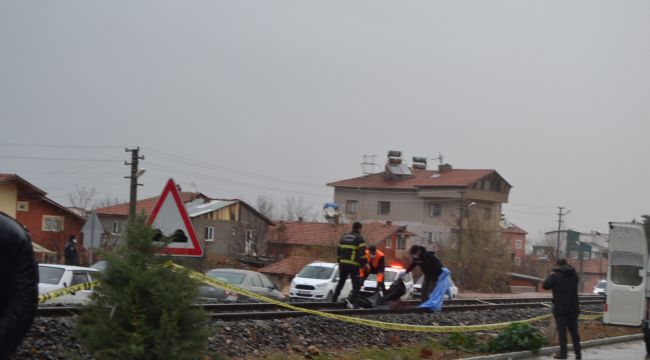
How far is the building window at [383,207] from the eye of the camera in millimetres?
100562

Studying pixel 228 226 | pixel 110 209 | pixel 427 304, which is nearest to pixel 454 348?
pixel 427 304

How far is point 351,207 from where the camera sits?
10338 centimetres

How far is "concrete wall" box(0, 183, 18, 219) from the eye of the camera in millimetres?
57406

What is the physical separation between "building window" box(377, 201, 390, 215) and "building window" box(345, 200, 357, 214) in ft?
9.58

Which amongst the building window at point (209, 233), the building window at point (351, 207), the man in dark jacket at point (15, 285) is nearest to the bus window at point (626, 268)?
the man in dark jacket at point (15, 285)

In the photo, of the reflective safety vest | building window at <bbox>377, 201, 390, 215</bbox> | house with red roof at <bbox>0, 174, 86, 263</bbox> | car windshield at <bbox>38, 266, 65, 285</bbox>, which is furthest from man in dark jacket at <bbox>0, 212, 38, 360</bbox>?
building window at <bbox>377, 201, 390, 215</bbox>

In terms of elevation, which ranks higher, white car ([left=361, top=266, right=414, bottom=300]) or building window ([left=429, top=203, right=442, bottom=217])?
building window ([left=429, top=203, right=442, bottom=217])

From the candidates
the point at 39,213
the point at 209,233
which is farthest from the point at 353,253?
the point at 209,233

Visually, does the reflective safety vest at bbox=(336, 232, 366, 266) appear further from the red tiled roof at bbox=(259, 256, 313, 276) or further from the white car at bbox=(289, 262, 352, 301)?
the red tiled roof at bbox=(259, 256, 313, 276)

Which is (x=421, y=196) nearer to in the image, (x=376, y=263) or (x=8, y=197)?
(x=8, y=197)

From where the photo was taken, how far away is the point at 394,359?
43.9ft

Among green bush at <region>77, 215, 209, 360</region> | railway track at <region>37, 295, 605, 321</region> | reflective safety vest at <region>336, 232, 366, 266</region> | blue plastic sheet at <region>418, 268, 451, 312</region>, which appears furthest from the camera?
blue plastic sheet at <region>418, 268, 451, 312</region>

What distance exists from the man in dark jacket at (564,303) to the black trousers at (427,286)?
4835mm

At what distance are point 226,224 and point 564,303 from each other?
2611 inches
